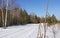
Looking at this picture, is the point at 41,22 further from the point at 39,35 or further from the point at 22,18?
the point at 22,18

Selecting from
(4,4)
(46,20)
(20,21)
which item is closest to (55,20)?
(46,20)

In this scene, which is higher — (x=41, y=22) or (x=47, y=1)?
(x=47, y=1)

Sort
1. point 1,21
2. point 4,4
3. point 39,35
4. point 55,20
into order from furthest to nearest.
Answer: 1. point 1,21
2. point 4,4
3. point 55,20
4. point 39,35

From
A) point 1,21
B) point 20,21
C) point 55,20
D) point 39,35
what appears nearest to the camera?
point 39,35

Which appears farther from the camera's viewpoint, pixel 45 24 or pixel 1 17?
pixel 1 17

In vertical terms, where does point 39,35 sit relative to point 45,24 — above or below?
below

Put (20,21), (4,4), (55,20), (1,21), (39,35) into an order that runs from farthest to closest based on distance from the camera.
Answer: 1. (20,21)
2. (1,21)
3. (4,4)
4. (55,20)
5. (39,35)

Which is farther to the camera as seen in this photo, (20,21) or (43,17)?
(20,21)

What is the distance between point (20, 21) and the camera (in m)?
41.3

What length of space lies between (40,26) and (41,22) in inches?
1.7

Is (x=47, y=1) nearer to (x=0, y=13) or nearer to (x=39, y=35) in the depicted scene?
(x=39, y=35)

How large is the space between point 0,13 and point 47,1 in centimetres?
2871

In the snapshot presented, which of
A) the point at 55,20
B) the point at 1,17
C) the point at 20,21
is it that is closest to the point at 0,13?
the point at 1,17

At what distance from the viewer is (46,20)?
1516mm
